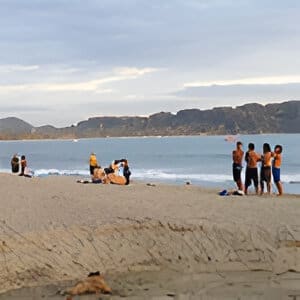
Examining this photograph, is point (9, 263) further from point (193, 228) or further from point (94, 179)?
point (94, 179)

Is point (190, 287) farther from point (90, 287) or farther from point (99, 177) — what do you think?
point (99, 177)

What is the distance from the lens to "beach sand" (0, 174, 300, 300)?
8.60 metres

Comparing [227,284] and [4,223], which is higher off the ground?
[4,223]

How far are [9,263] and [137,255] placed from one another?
75.9 inches

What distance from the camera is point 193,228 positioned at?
10.3m

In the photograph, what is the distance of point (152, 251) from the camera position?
385 inches

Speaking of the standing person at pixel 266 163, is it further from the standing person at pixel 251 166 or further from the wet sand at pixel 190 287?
the wet sand at pixel 190 287

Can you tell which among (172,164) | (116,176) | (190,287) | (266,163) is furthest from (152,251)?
(172,164)

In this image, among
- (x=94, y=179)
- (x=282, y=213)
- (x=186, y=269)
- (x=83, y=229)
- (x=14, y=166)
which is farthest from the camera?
(x=14, y=166)

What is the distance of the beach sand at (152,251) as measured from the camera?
339 inches

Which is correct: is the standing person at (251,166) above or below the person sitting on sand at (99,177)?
above

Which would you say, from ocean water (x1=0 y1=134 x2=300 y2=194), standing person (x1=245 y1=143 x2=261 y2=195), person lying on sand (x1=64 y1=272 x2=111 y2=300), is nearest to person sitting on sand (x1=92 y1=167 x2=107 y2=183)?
standing person (x1=245 y1=143 x2=261 y2=195)

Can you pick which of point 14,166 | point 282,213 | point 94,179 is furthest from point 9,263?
point 14,166

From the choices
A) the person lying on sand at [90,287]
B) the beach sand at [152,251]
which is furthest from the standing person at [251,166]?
the person lying on sand at [90,287]
